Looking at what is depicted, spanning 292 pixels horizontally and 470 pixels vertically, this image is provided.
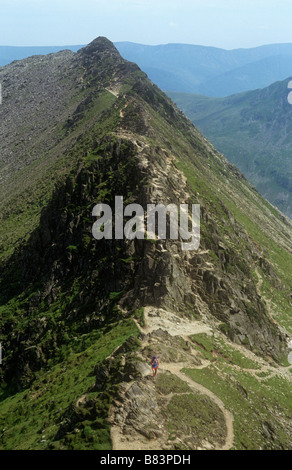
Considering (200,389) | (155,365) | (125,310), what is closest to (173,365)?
(200,389)

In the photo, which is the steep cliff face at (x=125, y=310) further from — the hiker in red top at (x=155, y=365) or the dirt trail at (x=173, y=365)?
the hiker in red top at (x=155, y=365)

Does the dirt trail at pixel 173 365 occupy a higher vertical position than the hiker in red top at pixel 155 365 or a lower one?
lower

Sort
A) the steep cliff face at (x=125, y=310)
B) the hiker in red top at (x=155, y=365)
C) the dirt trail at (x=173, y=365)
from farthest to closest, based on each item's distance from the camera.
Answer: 1. the hiker in red top at (x=155, y=365)
2. the steep cliff face at (x=125, y=310)
3. the dirt trail at (x=173, y=365)

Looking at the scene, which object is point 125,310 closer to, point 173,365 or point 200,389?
point 173,365

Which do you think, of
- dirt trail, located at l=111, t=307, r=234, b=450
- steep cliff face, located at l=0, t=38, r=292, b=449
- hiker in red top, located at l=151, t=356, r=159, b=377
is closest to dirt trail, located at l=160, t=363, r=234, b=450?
dirt trail, located at l=111, t=307, r=234, b=450

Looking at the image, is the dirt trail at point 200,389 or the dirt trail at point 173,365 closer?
the dirt trail at point 173,365

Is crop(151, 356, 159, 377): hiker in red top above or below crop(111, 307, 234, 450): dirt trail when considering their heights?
above

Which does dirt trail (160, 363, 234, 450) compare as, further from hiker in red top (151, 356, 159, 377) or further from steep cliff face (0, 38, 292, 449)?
hiker in red top (151, 356, 159, 377)

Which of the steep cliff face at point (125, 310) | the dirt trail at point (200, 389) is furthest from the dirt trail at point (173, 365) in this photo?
the steep cliff face at point (125, 310)

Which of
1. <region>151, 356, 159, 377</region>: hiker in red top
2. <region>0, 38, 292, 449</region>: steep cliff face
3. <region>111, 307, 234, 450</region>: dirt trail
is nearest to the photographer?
<region>111, 307, 234, 450</region>: dirt trail

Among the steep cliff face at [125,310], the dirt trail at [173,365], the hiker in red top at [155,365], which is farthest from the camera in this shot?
the hiker in red top at [155,365]

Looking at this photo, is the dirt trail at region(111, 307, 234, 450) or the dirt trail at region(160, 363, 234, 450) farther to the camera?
the dirt trail at region(160, 363, 234, 450)

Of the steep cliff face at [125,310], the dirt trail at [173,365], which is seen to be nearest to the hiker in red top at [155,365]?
the steep cliff face at [125,310]

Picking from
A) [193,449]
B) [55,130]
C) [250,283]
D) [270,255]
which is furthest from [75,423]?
[55,130]
